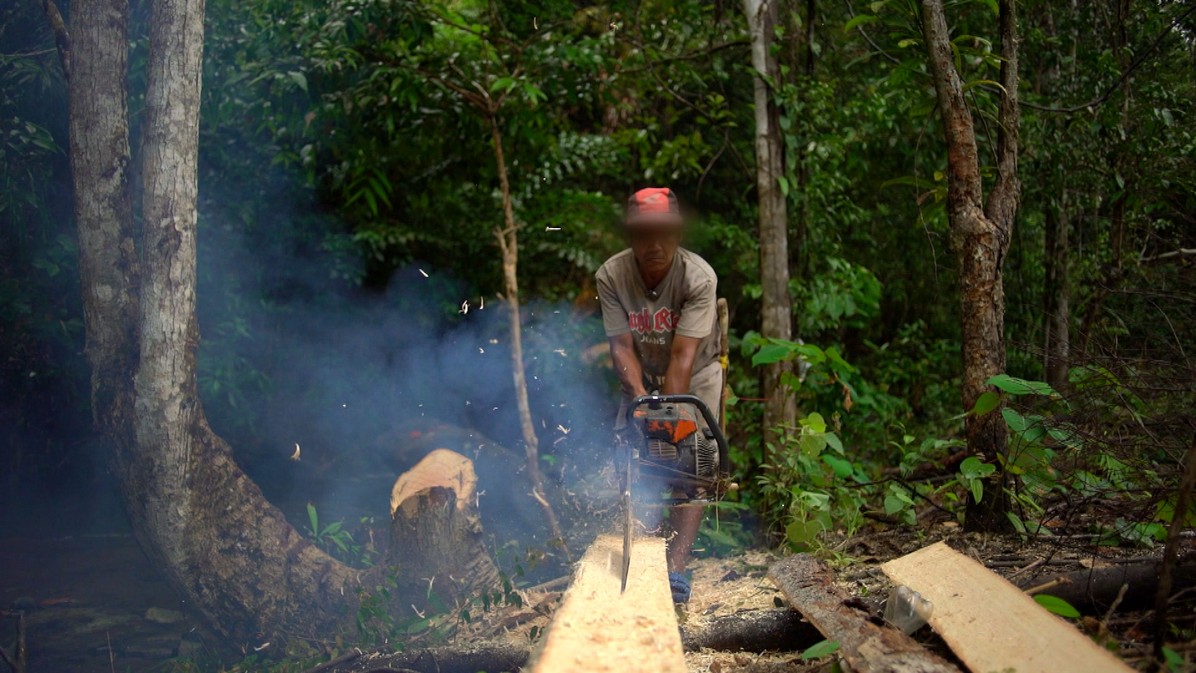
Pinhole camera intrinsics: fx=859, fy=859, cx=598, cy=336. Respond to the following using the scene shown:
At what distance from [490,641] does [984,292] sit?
2852 mm

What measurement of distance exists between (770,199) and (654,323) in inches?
71.1

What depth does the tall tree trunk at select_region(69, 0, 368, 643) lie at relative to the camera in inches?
167

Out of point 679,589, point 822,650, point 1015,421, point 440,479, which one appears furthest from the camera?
point 440,479

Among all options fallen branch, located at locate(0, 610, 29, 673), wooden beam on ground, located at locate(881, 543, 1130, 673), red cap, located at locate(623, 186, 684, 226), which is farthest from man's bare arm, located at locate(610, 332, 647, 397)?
fallen branch, located at locate(0, 610, 29, 673)

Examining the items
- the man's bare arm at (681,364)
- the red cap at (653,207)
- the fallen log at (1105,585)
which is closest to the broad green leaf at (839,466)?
the man's bare arm at (681,364)

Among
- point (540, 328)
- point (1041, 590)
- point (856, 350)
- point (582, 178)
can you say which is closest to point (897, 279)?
point (856, 350)

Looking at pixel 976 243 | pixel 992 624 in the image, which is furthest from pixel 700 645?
pixel 976 243

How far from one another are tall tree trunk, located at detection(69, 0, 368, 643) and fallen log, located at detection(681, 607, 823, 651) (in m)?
2.20

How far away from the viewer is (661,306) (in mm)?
4566

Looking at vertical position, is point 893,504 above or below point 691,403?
below

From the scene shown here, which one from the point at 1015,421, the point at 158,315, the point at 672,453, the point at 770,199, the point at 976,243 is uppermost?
the point at 770,199

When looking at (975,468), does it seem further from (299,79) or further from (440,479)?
(299,79)

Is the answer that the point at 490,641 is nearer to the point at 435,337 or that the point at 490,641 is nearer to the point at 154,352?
the point at 154,352

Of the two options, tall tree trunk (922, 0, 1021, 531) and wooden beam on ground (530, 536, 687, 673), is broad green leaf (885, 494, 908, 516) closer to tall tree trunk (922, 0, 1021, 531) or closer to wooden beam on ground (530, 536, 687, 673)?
tall tree trunk (922, 0, 1021, 531)
